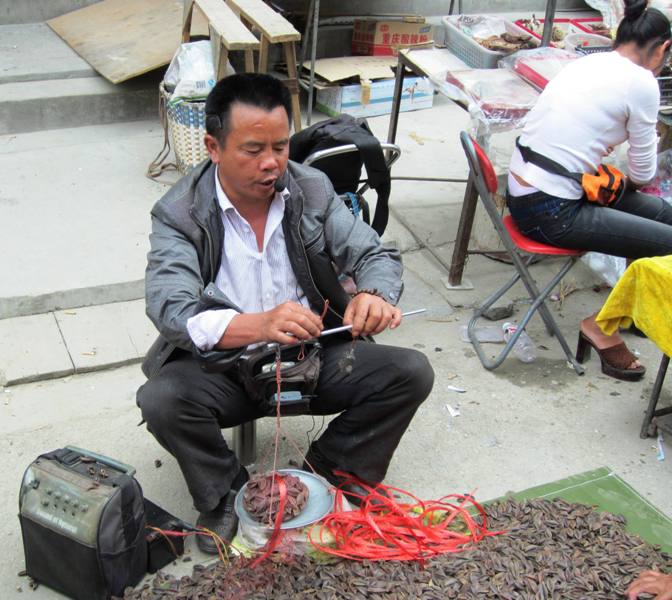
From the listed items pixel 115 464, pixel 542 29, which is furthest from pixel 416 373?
pixel 542 29

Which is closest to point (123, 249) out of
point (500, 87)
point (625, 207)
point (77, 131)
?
point (77, 131)

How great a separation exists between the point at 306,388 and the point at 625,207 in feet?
7.05

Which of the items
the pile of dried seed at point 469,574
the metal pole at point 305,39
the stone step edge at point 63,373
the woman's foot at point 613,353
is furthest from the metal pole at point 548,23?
the pile of dried seed at point 469,574

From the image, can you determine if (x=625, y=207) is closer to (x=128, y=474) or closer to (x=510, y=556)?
(x=510, y=556)

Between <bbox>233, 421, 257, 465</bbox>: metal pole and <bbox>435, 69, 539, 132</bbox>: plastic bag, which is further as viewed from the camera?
<bbox>435, 69, 539, 132</bbox>: plastic bag

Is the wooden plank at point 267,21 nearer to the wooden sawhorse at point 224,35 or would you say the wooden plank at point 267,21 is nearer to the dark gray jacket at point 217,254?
the wooden sawhorse at point 224,35

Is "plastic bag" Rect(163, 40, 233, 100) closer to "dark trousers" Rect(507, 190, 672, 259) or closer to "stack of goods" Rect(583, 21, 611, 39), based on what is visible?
→ "dark trousers" Rect(507, 190, 672, 259)

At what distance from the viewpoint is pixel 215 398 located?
2.72 metres

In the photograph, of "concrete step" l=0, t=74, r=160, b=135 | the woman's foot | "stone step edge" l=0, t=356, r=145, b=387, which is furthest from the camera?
"concrete step" l=0, t=74, r=160, b=135

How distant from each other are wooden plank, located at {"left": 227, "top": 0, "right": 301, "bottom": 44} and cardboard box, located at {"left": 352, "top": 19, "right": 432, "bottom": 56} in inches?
64.9

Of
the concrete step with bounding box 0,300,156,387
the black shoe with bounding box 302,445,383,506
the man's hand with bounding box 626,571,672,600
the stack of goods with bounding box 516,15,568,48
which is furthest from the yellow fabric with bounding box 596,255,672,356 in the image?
the stack of goods with bounding box 516,15,568,48

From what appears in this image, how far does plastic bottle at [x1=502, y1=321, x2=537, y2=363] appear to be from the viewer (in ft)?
13.4

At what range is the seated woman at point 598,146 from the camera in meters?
3.64

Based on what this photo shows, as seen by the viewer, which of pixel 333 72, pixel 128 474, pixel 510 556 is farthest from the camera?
pixel 333 72
